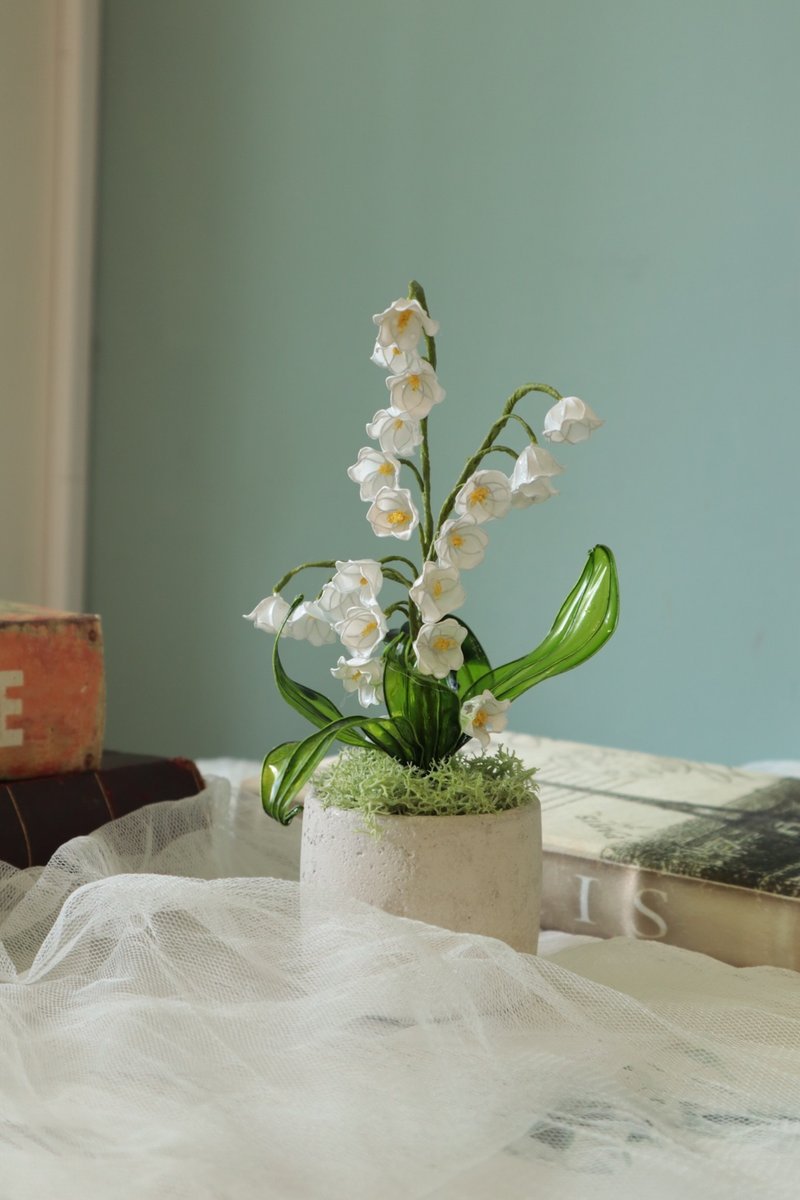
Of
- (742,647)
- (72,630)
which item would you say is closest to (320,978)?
(72,630)

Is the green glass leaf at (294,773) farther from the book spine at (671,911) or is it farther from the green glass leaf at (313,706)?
the book spine at (671,911)

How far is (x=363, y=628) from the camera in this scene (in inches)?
19.0

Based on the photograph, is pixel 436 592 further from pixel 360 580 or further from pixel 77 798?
pixel 77 798

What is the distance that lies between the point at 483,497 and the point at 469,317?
0.85 meters

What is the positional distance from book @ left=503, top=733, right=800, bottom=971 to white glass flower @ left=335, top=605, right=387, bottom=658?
20cm

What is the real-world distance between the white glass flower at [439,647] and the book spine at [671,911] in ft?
0.61

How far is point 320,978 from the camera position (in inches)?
18.1

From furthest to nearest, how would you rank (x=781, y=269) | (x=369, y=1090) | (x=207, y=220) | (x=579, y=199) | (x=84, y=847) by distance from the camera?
(x=207, y=220)
(x=579, y=199)
(x=781, y=269)
(x=84, y=847)
(x=369, y=1090)

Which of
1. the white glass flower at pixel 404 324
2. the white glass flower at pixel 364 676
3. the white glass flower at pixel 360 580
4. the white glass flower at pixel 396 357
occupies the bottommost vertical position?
the white glass flower at pixel 364 676

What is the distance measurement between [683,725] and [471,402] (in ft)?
1.31

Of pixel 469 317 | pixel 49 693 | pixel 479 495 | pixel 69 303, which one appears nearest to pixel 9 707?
pixel 49 693

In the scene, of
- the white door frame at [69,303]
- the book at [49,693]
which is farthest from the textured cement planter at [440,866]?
the white door frame at [69,303]

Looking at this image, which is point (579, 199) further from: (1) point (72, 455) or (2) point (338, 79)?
(1) point (72, 455)

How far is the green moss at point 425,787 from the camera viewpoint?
490 mm
